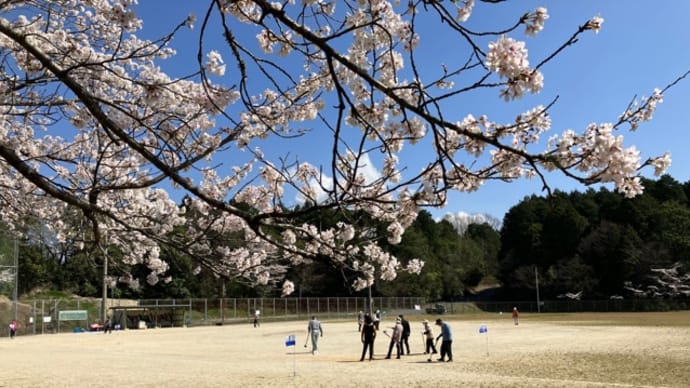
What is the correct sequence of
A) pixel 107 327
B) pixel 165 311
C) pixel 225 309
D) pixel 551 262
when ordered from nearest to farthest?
1. pixel 107 327
2. pixel 165 311
3. pixel 225 309
4. pixel 551 262

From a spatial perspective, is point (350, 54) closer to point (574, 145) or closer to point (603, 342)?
point (574, 145)

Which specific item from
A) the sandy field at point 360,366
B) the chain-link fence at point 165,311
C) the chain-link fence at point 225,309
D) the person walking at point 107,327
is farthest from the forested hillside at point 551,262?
the sandy field at point 360,366

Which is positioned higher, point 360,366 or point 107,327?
point 360,366

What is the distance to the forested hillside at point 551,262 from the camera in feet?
159

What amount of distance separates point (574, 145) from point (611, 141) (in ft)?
0.58

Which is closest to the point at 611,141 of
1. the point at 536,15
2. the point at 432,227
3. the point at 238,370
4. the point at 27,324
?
the point at 536,15

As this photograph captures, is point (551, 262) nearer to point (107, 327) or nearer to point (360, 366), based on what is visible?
point (107, 327)

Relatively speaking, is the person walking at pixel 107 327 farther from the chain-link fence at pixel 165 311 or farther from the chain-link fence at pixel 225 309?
the chain-link fence at pixel 225 309

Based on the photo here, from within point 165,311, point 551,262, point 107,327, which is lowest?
point 107,327

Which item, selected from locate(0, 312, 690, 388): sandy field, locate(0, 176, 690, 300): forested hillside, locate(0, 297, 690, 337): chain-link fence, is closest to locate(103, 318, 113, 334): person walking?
locate(0, 297, 690, 337): chain-link fence

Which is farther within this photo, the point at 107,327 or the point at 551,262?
the point at 551,262

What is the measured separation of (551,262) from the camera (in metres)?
66.3

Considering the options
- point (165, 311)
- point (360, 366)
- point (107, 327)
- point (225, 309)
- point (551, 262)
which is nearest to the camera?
point (360, 366)

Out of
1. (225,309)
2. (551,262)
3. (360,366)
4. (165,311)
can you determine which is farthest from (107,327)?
(551,262)
